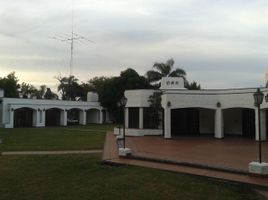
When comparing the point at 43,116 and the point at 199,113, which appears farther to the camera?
the point at 43,116

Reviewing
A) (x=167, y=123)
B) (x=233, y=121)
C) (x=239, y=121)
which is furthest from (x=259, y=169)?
(x=233, y=121)

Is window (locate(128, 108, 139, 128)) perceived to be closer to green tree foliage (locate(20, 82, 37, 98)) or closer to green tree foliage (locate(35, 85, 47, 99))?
green tree foliage (locate(20, 82, 37, 98))

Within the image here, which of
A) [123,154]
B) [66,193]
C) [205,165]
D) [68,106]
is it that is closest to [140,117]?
[123,154]

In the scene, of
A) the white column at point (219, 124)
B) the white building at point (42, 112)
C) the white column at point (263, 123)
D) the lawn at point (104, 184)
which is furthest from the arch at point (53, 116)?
the lawn at point (104, 184)

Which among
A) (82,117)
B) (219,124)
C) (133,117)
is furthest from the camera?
(82,117)

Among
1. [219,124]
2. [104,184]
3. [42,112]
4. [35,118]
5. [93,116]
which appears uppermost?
[42,112]

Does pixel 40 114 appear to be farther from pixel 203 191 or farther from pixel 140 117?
pixel 203 191

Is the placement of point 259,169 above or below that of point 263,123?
below

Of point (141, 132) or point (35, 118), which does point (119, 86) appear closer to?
point (35, 118)

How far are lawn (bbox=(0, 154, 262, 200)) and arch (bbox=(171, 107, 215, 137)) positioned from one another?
18.2 m

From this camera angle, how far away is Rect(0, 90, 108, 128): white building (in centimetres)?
5388

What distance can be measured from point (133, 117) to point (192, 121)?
5274mm

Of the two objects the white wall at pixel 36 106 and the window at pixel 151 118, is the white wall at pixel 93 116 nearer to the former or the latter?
the white wall at pixel 36 106

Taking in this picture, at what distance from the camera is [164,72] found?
52.0 m
